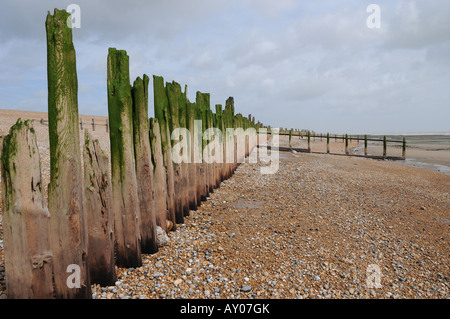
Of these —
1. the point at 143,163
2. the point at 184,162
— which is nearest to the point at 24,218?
the point at 143,163

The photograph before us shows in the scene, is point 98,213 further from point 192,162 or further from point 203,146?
point 203,146

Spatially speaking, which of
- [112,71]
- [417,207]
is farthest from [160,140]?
[417,207]

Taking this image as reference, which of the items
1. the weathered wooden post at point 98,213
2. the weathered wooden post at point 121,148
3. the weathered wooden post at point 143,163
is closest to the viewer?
the weathered wooden post at point 98,213

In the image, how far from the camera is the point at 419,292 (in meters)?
3.65

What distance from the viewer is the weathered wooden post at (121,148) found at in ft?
10.5

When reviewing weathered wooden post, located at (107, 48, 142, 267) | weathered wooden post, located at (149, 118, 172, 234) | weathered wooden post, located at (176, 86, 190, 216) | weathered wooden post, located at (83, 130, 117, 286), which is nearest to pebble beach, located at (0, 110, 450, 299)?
weathered wooden post, located at (83, 130, 117, 286)

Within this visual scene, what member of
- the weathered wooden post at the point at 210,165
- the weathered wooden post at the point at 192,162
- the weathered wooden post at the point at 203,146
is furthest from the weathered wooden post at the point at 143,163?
the weathered wooden post at the point at 210,165

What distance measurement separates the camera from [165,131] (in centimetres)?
427

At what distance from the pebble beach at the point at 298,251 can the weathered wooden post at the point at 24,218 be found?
2.17ft

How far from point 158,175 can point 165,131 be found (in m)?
0.72

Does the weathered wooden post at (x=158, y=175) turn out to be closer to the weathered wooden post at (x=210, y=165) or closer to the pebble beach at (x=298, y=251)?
the pebble beach at (x=298, y=251)

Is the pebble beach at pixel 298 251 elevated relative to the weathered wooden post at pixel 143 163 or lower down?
lower down
